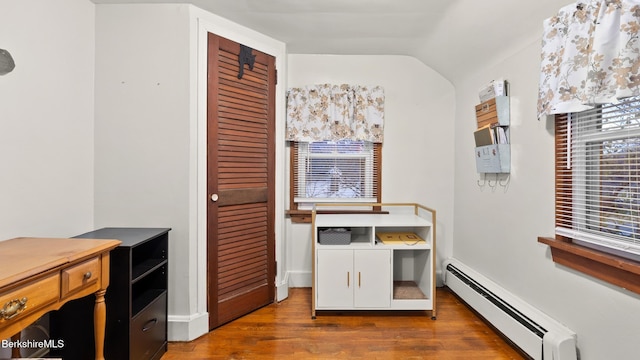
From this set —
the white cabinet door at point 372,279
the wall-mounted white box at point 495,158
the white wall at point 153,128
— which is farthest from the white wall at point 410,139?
the white wall at point 153,128

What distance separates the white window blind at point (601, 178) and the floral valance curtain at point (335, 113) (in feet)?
4.59

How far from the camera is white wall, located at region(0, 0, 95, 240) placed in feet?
4.61

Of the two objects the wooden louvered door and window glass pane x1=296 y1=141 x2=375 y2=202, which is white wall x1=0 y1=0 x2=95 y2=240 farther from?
window glass pane x1=296 y1=141 x2=375 y2=202

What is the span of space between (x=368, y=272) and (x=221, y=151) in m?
1.43

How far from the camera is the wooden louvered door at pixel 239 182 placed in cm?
203

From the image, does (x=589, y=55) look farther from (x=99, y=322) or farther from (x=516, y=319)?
(x=99, y=322)

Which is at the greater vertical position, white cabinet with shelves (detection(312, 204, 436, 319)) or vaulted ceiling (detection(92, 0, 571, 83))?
vaulted ceiling (detection(92, 0, 571, 83))

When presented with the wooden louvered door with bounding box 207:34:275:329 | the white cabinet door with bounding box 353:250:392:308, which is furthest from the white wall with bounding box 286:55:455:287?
the white cabinet door with bounding box 353:250:392:308

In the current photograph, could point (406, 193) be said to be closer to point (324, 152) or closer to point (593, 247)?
point (324, 152)

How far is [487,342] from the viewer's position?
6.18 feet

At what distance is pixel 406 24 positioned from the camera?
2174 millimetres

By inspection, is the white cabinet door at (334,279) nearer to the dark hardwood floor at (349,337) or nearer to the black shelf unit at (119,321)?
the dark hardwood floor at (349,337)

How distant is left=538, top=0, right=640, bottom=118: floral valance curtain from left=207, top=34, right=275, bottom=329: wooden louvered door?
184cm

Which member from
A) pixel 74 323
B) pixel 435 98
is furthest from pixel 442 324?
pixel 74 323
